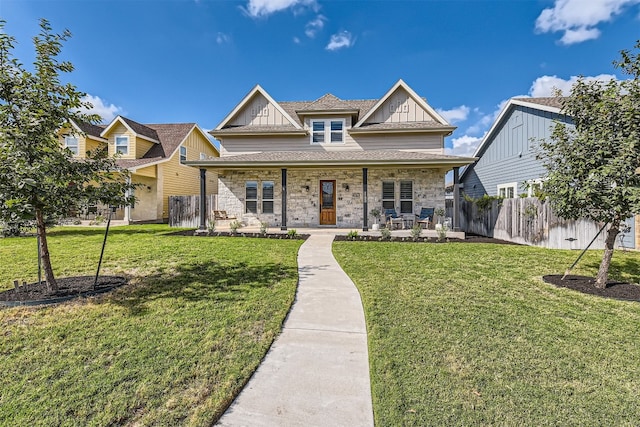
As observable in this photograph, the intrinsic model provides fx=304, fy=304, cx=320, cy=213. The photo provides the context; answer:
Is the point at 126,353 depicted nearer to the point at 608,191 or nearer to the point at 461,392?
the point at 461,392

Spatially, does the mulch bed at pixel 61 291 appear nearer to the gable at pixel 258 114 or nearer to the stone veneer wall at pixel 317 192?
the stone veneer wall at pixel 317 192

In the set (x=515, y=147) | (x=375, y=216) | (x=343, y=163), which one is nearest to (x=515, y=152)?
(x=515, y=147)

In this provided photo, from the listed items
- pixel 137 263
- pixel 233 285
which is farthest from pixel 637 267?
pixel 137 263

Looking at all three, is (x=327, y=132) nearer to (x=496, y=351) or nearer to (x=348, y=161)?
(x=348, y=161)

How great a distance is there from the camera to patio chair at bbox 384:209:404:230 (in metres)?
13.6

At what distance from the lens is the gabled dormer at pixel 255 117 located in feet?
51.3

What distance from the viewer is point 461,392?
2578mm

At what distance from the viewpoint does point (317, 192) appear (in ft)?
49.0

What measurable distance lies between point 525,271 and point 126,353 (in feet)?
24.2

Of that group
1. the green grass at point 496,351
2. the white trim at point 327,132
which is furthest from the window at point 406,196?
the green grass at point 496,351

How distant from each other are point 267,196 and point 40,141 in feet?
35.6

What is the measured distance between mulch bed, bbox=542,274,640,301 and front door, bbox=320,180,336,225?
9.68 m

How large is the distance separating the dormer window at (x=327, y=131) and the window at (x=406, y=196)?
3.85m

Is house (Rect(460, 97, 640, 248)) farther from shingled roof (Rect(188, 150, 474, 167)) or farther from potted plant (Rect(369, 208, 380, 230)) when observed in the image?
potted plant (Rect(369, 208, 380, 230))
